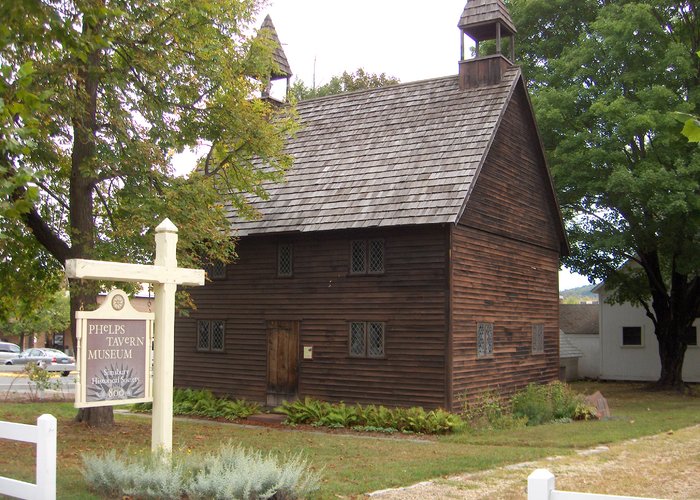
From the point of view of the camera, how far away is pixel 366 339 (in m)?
19.5

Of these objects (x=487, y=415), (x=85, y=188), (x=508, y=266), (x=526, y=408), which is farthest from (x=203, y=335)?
(x=526, y=408)

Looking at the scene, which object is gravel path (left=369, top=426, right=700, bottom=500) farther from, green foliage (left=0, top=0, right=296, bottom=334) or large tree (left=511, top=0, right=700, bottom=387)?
large tree (left=511, top=0, right=700, bottom=387)

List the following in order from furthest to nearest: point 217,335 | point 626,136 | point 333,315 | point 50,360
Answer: point 50,360
point 626,136
point 217,335
point 333,315

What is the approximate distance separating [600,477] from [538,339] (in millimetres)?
12435

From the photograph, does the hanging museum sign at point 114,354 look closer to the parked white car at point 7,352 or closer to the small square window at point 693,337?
the small square window at point 693,337

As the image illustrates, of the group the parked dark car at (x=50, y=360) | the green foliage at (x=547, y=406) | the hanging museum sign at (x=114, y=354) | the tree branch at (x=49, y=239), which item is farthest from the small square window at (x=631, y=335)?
the hanging museum sign at (x=114, y=354)

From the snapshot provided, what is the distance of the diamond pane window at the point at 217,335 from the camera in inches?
882

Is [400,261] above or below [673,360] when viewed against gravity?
above

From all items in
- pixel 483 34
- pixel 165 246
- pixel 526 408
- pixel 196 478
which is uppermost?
pixel 483 34

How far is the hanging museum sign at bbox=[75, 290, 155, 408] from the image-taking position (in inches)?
365

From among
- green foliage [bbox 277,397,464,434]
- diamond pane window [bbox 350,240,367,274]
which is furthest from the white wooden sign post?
diamond pane window [bbox 350,240,367,274]

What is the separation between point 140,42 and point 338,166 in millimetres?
7479

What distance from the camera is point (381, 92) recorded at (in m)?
24.2

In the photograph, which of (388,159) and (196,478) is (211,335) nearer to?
(388,159)
